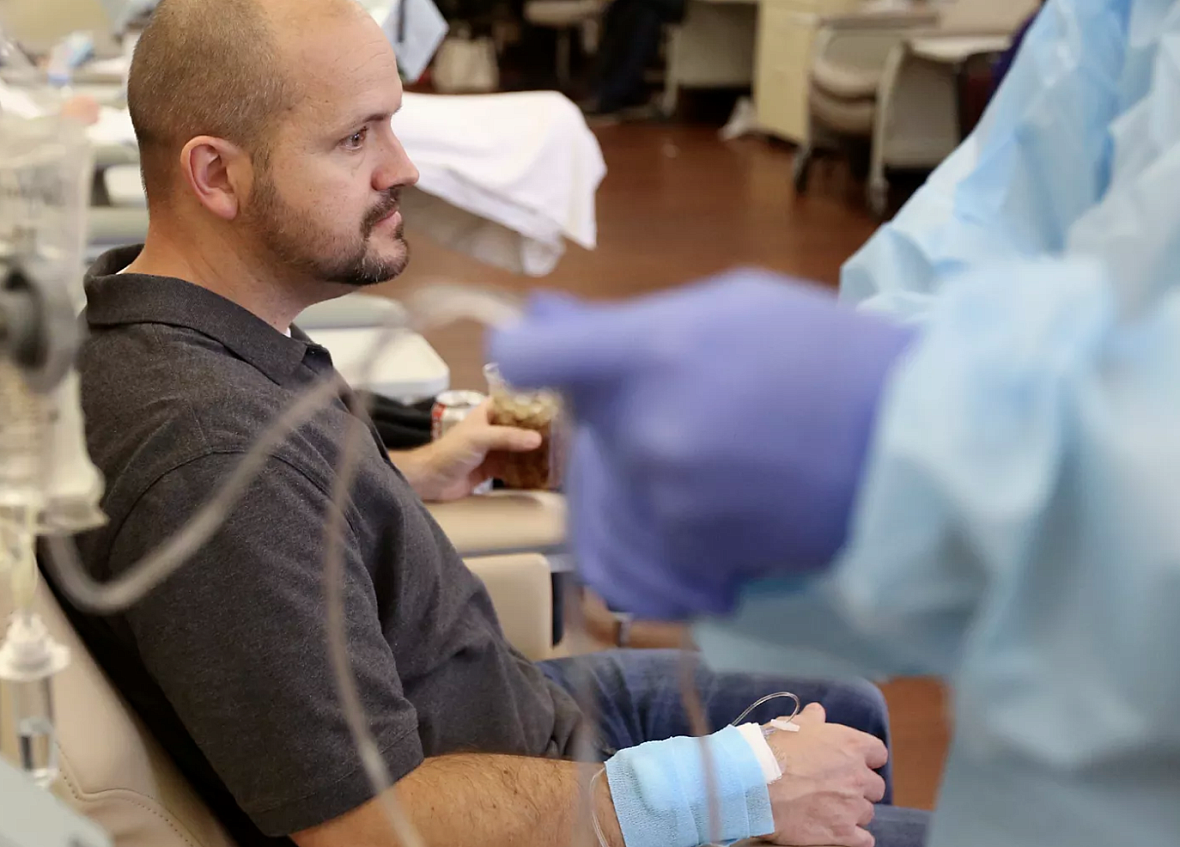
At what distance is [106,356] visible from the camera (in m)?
1.02

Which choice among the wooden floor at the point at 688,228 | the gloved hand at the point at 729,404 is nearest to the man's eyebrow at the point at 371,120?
the gloved hand at the point at 729,404

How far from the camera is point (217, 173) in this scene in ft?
3.71

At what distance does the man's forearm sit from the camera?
3.12 ft

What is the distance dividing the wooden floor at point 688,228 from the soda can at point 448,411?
136cm

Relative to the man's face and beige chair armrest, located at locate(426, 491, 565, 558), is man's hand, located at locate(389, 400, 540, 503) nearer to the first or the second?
A: beige chair armrest, located at locate(426, 491, 565, 558)

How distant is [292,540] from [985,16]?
15.2 ft

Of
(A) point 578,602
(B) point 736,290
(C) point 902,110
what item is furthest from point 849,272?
(C) point 902,110

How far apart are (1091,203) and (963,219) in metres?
0.11

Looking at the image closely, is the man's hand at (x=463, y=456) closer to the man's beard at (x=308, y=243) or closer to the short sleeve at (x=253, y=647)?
the man's beard at (x=308, y=243)

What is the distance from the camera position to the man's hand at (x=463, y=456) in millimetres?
1625

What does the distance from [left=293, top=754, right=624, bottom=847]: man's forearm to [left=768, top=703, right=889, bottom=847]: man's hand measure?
16cm

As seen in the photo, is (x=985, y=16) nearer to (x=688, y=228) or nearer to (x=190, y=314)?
(x=688, y=228)

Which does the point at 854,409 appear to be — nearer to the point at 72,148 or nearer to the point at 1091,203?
the point at 72,148

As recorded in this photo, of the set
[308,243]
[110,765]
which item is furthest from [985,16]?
[110,765]
